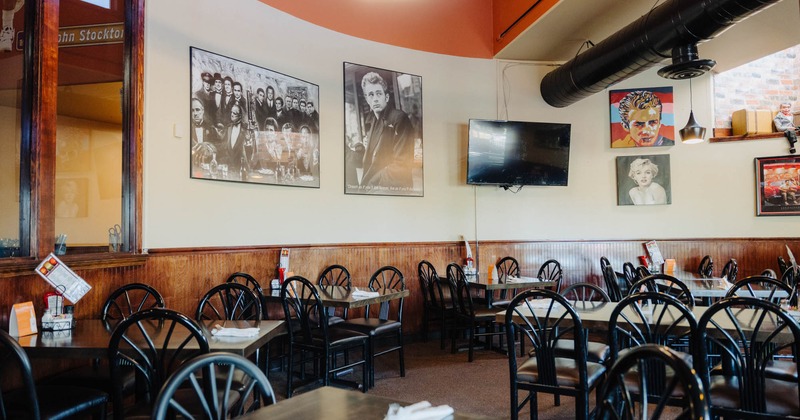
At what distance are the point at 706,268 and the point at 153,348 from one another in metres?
6.60

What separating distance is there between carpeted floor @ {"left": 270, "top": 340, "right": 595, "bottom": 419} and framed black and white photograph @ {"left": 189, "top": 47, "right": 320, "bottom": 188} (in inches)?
81.1

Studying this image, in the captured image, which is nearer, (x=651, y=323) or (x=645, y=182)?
(x=651, y=323)

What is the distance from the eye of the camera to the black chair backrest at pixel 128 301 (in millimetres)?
3516

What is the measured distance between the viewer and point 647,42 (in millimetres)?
4984

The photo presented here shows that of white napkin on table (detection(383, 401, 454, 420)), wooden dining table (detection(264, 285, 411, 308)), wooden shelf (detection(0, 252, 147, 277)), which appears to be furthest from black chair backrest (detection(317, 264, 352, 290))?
white napkin on table (detection(383, 401, 454, 420))

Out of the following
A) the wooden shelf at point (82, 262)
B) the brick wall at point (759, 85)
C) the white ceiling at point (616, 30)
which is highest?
the white ceiling at point (616, 30)

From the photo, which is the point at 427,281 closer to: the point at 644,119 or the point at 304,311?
the point at 304,311

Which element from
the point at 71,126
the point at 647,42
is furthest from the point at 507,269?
the point at 71,126

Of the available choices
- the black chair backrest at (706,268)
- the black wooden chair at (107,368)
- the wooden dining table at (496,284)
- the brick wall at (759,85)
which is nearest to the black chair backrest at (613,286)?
the wooden dining table at (496,284)

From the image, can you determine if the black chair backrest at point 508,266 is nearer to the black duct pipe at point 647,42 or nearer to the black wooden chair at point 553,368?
the black duct pipe at point 647,42

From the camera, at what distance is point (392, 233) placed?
6.26 metres

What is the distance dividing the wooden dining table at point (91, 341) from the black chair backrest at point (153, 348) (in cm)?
8

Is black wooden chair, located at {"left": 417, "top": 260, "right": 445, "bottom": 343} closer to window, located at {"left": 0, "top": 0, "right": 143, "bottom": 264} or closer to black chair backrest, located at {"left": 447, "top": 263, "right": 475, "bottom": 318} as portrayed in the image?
black chair backrest, located at {"left": 447, "top": 263, "right": 475, "bottom": 318}

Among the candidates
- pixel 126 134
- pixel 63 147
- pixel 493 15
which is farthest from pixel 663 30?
pixel 63 147
